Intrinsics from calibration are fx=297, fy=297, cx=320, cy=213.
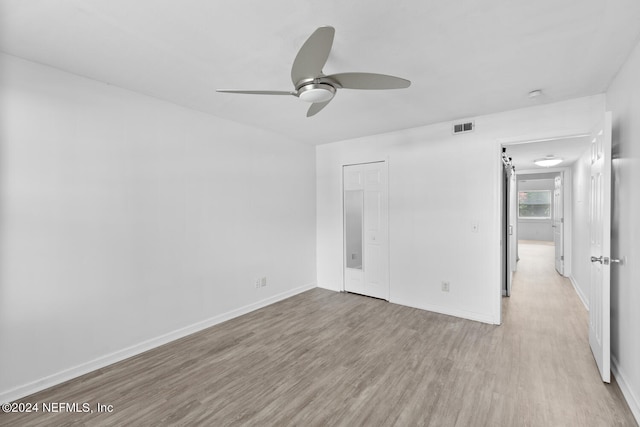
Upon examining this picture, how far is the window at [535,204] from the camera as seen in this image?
38.4 ft

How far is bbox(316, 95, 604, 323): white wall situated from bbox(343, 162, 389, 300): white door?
0.15 meters

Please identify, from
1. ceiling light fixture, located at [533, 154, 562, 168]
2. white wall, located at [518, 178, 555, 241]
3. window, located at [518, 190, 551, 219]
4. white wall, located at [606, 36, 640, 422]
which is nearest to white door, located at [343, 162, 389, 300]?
white wall, located at [606, 36, 640, 422]

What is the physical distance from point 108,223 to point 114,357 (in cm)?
121

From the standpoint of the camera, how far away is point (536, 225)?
38.8 feet

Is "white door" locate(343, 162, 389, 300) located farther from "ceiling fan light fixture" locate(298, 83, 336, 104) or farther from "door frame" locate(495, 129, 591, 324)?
"ceiling fan light fixture" locate(298, 83, 336, 104)

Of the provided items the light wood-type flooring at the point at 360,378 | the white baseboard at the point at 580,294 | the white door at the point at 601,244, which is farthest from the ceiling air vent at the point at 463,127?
the white baseboard at the point at 580,294

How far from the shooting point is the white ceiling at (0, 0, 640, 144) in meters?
1.67

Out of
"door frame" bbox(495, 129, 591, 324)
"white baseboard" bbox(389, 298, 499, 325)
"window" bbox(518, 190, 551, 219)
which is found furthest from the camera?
"window" bbox(518, 190, 551, 219)

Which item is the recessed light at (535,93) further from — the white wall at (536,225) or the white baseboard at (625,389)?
the white wall at (536,225)

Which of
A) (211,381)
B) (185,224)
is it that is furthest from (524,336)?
(185,224)

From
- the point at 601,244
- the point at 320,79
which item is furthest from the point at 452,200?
the point at 320,79

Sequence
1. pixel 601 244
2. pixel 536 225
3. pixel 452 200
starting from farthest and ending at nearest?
1. pixel 536 225
2. pixel 452 200
3. pixel 601 244

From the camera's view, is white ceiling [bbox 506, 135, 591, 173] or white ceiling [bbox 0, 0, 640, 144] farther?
white ceiling [bbox 506, 135, 591, 173]

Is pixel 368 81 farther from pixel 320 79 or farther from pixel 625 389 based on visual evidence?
pixel 625 389
